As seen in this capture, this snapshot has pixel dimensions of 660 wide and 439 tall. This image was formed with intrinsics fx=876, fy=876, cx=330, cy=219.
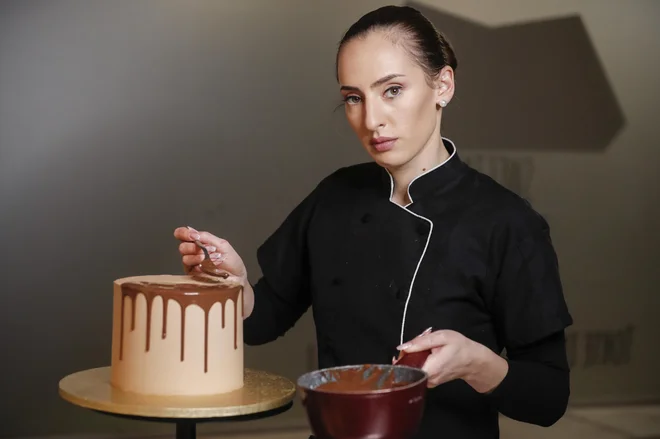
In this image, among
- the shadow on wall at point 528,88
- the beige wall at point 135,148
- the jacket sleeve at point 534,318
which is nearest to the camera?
the jacket sleeve at point 534,318

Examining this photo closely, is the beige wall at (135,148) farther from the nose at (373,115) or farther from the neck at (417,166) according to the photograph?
the nose at (373,115)

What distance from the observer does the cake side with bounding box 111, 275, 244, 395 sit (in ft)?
4.99

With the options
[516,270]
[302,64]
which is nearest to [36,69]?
[302,64]

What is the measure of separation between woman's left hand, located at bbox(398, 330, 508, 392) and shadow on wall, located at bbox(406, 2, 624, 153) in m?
2.75

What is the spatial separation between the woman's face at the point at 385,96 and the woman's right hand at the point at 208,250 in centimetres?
33

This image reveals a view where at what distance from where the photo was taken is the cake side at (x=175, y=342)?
1521mm

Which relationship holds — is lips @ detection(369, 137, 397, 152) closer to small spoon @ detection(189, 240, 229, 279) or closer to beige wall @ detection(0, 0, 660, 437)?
small spoon @ detection(189, 240, 229, 279)

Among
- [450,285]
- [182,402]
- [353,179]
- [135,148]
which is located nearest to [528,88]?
[135,148]

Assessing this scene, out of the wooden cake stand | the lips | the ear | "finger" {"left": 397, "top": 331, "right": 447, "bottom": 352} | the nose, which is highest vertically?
the ear

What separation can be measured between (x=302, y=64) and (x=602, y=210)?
64.3 inches

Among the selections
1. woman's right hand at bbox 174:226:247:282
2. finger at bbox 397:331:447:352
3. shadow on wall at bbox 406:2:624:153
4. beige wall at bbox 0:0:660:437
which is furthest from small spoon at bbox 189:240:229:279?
shadow on wall at bbox 406:2:624:153

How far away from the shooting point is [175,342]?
1.54 metres

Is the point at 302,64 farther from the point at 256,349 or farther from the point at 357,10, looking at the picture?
the point at 256,349

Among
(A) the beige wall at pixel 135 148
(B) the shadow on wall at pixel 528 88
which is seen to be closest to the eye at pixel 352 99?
(A) the beige wall at pixel 135 148
